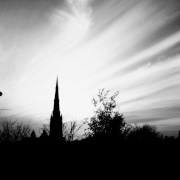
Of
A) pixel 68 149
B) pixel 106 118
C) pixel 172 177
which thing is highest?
pixel 106 118

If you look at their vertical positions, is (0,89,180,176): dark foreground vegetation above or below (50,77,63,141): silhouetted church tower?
below

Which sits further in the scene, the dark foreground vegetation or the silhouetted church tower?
the silhouetted church tower

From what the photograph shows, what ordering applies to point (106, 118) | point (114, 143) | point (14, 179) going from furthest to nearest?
point (106, 118)
point (114, 143)
point (14, 179)

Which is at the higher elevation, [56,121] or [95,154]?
[56,121]

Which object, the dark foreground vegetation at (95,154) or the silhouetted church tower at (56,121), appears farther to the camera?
the silhouetted church tower at (56,121)

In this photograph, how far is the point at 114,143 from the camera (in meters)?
8.50

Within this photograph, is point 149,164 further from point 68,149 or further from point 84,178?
point 68,149

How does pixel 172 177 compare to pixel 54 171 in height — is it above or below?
below

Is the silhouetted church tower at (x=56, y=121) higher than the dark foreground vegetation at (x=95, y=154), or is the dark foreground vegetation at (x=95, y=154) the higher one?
the silhouetted church tower at (x=56, y=121)

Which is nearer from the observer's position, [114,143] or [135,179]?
[135,179]

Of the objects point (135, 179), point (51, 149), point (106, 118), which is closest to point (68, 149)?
point (51, 149)

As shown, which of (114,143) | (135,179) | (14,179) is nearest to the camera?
(14,179)

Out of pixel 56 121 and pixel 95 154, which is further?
pixel 56 121

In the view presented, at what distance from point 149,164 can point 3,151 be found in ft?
20.9
